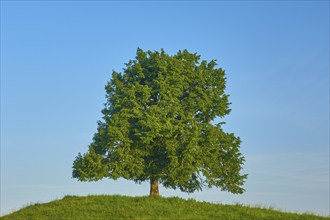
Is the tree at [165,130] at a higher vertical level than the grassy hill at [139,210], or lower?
higher

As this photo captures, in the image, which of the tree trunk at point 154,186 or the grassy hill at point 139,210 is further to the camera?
the tree trunk at point 154,186

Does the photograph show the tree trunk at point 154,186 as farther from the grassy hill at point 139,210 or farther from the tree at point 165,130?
the grassy hill at point 139,210

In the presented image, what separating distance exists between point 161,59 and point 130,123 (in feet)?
23.7

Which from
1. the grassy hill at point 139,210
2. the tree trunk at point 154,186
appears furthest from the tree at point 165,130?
the grassy hill at point 139,210

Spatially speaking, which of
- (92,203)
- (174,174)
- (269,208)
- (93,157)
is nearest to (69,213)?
(92,203)

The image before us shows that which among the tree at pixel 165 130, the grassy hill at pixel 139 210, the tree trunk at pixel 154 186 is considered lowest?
the grassy hill at pixel 139 210

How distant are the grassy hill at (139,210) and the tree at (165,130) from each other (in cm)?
424

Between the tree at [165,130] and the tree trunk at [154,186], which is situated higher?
the tree at [165,130]

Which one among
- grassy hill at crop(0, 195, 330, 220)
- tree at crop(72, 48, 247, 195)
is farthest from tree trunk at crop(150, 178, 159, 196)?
grassy hill at crop(0, 195, 330, 220)

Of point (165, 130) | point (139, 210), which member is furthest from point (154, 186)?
point (139, 210)

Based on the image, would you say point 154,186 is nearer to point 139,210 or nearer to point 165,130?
point 165,130

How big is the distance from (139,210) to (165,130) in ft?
32.1

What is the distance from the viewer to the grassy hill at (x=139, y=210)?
33.9 metres

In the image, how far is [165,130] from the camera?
4259 cm
